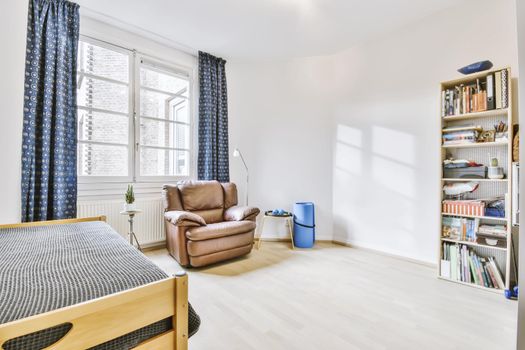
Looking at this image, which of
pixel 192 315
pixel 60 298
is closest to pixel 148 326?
pixel 192 315

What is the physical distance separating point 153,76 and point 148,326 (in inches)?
137

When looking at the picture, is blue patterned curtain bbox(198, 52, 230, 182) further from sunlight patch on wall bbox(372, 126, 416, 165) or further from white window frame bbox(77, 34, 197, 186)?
sunlight patch on wall bbox(372, 126, 416, 165)

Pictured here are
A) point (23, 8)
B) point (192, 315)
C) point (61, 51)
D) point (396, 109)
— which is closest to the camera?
point (192, 315)

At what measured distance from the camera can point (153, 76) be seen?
3.61m

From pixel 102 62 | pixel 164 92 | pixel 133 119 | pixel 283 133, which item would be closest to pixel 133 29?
pixel 102 62

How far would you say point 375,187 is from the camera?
340 centimetres

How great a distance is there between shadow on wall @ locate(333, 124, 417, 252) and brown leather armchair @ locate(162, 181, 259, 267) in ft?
4.58

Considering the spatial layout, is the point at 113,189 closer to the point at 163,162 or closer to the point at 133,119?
the point at 163,162

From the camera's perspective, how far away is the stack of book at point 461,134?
2.40 metres

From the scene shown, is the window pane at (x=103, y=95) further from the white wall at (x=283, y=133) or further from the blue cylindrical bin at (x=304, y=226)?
the blue cylindrical bin at (x=304, y=226)

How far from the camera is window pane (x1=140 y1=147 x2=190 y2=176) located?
350 centimetres

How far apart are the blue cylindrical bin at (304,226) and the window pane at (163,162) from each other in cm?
177

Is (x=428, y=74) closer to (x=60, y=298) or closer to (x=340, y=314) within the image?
(x=340, y=314)

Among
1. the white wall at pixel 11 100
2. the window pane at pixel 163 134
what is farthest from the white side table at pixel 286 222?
the white wall at pixel 11 100
